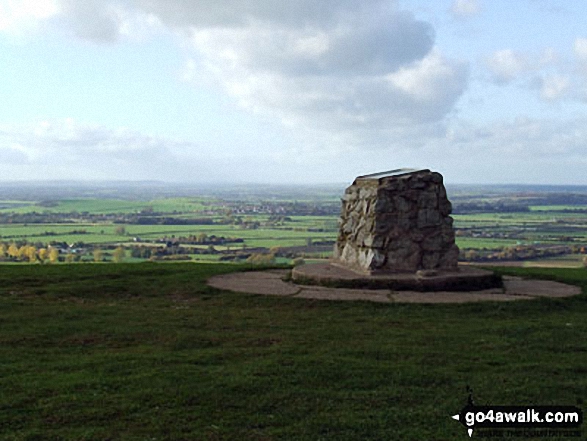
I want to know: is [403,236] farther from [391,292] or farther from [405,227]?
[391,292]

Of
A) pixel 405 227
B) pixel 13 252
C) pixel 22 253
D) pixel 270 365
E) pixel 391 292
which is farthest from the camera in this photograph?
pixel 13 252

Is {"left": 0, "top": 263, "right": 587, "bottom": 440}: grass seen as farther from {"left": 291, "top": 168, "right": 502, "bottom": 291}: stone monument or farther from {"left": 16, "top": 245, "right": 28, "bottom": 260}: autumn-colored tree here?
{"left": 16, "top": 245, "right": 28, "bottom": 260}: autumn-colored tree

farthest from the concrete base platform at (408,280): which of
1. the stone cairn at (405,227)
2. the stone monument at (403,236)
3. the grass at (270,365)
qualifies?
the grass at (270,365)

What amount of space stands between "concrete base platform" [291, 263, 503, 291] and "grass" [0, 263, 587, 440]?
83.2 inches

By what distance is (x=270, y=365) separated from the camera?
26.4ft

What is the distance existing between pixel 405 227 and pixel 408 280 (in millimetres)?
1724

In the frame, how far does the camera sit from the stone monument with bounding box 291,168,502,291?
16.0 meters

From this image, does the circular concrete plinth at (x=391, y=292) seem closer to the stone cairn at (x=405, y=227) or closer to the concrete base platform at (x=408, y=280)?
the concrete base platform at (x=408, y=280)

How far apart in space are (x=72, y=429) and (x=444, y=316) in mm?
7782

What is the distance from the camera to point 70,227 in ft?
224

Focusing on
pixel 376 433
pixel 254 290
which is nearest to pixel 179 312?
pixel 254 290

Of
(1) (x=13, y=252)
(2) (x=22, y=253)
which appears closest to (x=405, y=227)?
(2) (x=22, y=253)

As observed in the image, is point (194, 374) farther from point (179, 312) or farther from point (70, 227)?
point (70, 227)

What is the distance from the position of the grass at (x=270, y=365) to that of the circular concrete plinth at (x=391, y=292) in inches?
27.2
